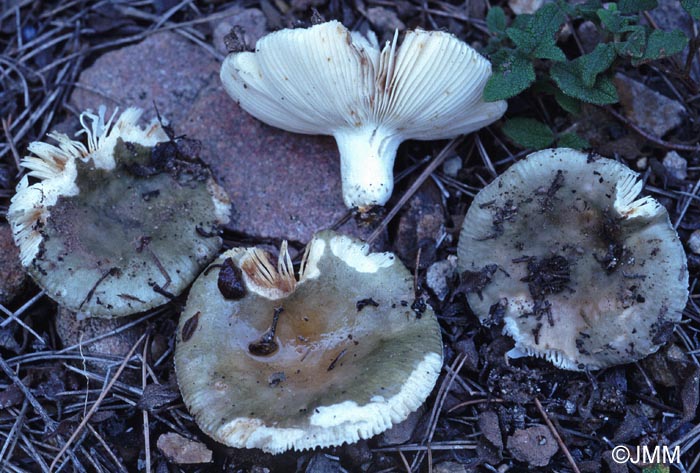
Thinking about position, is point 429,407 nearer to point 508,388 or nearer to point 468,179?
point 508,388

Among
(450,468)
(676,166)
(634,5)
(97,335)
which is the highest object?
(634,5)

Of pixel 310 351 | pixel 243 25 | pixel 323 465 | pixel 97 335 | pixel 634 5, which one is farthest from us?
pixel 243 25

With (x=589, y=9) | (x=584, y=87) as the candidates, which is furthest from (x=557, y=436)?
(x=589, y=9)

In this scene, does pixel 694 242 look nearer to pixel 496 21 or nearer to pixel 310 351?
pixel 496 21

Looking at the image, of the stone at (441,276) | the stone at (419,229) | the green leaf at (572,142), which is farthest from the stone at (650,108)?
the stone at (441,276)

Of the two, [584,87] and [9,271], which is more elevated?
[584,87]

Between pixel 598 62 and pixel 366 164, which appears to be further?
pixel 366 164

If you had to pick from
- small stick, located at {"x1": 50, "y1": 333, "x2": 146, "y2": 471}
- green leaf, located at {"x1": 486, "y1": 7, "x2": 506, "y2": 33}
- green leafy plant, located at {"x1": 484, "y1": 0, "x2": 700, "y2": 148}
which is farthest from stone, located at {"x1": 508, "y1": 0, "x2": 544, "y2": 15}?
small stick, located at {"x1": 50, "y1": 333, "x2": 146, "y2": 471}

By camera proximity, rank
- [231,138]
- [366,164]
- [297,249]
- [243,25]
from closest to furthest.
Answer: [366,164], [297,249], [231,138], [243,25]
